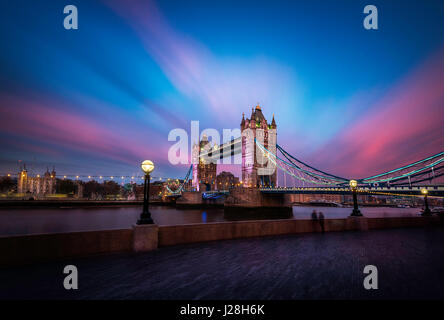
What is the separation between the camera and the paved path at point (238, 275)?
12.0 feet

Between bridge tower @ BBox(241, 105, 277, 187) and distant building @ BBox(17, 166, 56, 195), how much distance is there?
371 feet

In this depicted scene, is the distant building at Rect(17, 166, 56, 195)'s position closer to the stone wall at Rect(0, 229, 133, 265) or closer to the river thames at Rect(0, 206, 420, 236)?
the river thames at Rect(0, 206, 420, 236)

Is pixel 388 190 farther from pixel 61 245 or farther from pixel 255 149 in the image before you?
pixel 61 245

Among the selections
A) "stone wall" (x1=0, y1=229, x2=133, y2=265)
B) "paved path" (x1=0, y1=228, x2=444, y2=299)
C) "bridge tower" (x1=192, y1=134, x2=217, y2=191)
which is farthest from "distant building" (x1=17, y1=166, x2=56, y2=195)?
"paved path" (x1=0, y1=228, x2=444, y2=299)

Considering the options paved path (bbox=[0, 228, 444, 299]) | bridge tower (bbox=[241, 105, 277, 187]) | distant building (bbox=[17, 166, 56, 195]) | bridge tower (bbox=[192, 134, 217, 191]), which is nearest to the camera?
paved path (bbox=[0, 228, 444, 299])

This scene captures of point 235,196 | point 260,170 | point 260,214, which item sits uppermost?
point 260,170

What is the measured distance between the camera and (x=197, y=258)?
571 cm

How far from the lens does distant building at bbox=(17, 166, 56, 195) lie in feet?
364

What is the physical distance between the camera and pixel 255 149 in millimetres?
61656

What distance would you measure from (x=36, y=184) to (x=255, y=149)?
124 metres
